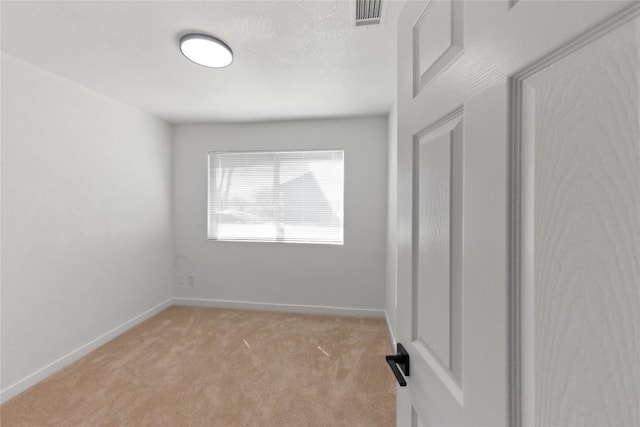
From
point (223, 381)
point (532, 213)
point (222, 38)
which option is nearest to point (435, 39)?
point (532, 213)

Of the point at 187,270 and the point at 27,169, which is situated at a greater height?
the point at 27,169

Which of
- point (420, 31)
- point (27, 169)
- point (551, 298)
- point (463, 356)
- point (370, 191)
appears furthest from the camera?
point (370, 191)

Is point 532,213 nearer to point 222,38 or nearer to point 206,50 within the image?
point 222,38

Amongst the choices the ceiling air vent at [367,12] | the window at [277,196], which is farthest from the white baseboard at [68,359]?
the ceiling air vent at [367,12]

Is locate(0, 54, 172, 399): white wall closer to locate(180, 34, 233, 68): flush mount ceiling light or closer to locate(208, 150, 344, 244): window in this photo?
locate(208, 150, 344, 244): window

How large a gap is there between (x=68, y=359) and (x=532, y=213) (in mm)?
3254

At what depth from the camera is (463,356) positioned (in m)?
0.55

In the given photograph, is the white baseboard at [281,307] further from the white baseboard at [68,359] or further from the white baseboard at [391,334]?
the white baseboard at [68,359]

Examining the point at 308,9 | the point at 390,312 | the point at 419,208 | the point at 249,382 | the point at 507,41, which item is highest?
the point at 308,9

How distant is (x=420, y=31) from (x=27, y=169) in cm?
269

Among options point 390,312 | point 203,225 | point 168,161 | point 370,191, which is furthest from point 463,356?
point 168,161

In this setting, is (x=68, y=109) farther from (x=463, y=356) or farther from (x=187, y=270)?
(x=463, y=356)

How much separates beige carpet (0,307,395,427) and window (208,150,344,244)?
1.10m

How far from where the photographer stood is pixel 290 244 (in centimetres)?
345
